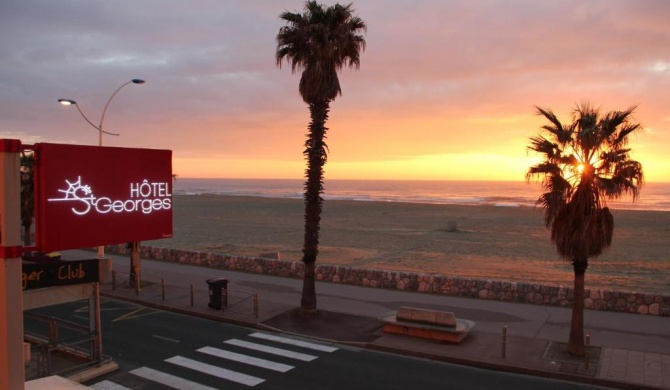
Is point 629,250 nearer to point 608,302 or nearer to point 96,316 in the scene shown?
point 608,302

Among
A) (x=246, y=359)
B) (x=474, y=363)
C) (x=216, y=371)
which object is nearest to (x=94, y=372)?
(x=216, y=371)

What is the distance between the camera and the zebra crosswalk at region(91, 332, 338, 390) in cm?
1366

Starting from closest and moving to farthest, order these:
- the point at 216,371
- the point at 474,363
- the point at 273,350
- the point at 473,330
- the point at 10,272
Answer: the point at 10,272 < the point at 216,371 < the point at 474,363 < the point at 273,350 < the point at 473,330

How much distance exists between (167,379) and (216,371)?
135cm

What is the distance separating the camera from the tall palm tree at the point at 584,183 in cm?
1455

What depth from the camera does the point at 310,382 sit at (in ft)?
44.8

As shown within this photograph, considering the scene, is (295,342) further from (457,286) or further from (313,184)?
(457,286)

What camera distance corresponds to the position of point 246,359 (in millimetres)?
15523

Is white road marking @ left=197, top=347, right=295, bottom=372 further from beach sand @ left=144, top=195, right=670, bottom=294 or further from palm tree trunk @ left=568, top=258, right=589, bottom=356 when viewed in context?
beach sand @ left=144, top=195, right=670, bottom=294

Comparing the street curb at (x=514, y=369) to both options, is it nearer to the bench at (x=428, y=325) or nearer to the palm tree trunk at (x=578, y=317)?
the bench at (x=428, y=325)

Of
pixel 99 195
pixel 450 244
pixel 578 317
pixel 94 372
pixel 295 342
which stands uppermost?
pixel 99 195

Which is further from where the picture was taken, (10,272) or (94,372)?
(94,372)

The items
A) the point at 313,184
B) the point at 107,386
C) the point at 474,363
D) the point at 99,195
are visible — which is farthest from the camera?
the point at 313,184

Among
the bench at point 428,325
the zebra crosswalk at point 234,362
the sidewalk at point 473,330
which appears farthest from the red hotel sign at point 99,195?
the bench at point 428,325
